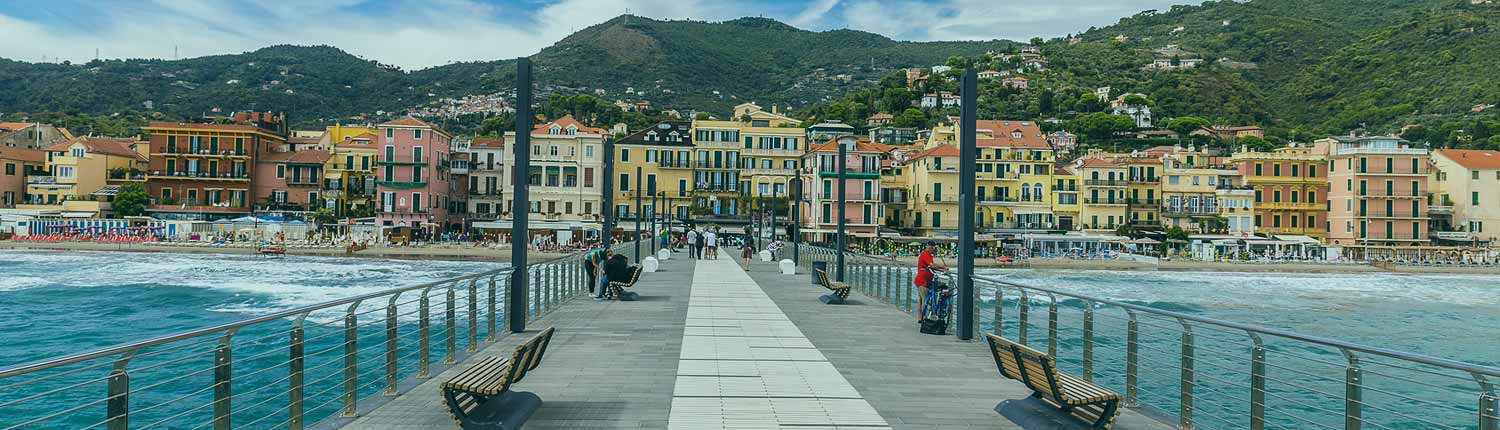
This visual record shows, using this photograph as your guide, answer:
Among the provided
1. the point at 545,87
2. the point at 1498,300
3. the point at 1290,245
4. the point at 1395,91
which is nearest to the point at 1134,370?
the point at 1498,300

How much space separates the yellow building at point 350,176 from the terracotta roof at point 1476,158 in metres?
84.0

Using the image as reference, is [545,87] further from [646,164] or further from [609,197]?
[609,197]

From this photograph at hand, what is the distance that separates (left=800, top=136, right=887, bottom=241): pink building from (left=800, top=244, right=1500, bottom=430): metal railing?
36139 millimetres

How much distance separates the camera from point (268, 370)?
33.4 ft

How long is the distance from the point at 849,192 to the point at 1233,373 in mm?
51160

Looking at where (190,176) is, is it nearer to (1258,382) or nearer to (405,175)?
(405,175)

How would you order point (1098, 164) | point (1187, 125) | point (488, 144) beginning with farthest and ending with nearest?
point (1187, 125) → point (488, 144) → point (1098, 164)

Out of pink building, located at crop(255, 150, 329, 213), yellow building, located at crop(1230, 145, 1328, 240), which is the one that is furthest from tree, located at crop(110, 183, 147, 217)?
yellow building, located at crop(1230, 145, 1328, 240)

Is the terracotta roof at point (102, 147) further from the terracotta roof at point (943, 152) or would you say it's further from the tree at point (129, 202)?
the terracotta roof at point (943, 152)

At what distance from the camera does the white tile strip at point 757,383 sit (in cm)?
677

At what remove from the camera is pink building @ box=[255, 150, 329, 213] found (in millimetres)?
76188

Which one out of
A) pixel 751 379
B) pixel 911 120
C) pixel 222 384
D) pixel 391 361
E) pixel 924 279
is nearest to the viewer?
pixel 222 384

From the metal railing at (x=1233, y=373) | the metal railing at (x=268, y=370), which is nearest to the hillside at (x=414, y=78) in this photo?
the metal railing at (x=1233, y=373)

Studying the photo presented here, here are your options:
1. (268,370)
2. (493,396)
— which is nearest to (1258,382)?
(493,396)
